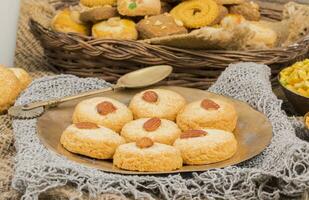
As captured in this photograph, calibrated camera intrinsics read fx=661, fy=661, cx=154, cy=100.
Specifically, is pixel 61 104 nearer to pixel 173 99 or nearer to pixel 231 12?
pixel 173 99

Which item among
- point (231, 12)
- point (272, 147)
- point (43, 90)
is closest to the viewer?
point (272, 147)

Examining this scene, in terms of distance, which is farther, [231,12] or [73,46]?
[231,12]

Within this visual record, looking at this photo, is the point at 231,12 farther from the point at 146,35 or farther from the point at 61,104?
the point at 61,104

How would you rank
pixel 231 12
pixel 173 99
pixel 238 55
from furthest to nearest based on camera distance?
pixel 231 12, pixel 238 55, pixel 173 99

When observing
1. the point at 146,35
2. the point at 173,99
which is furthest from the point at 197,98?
the point at 146,35

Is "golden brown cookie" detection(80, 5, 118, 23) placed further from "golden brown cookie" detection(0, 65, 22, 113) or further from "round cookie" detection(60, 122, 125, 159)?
"round cookie" detection(60, 122, 125, 159)

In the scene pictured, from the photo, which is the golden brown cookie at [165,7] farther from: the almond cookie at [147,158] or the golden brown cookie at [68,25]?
the almond cookie at [147,158]

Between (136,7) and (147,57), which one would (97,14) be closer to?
(136,7)

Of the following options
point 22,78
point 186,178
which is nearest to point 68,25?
point 22,78
